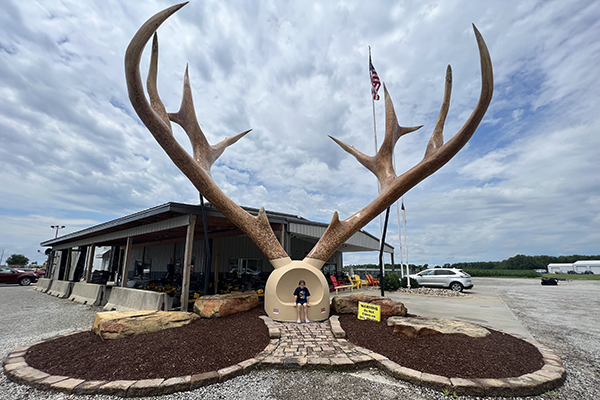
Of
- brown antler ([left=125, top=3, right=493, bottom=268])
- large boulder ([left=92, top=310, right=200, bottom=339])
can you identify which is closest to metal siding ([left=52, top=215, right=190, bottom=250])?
brown antler ([left=125, top=3, right=493, bottom=268])

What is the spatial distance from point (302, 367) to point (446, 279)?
15.8 metres

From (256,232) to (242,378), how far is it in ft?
15.1

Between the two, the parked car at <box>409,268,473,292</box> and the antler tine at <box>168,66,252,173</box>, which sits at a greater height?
the antler tine at <box>168,66,252,173</box>

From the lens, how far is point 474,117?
6.71 metres

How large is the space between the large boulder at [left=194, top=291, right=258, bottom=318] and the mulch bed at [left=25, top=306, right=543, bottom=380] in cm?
98

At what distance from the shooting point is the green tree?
232ft

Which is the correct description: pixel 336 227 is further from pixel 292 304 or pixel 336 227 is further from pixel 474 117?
pixel 474 117

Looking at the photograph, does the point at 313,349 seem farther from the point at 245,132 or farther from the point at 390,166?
the point at 245,132

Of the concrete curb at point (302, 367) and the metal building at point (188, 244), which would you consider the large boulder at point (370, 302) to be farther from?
the metal building at point (188, 244)

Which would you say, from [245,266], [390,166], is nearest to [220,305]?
[390,166]

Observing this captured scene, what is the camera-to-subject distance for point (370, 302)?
24.6 ft

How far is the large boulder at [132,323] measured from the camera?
17.6 ft

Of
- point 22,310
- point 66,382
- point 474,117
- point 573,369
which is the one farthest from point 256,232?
point 22,310

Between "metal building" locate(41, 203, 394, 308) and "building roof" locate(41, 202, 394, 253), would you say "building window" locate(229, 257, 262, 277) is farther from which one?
"building roof" locate(41, 202, 394, 253)
